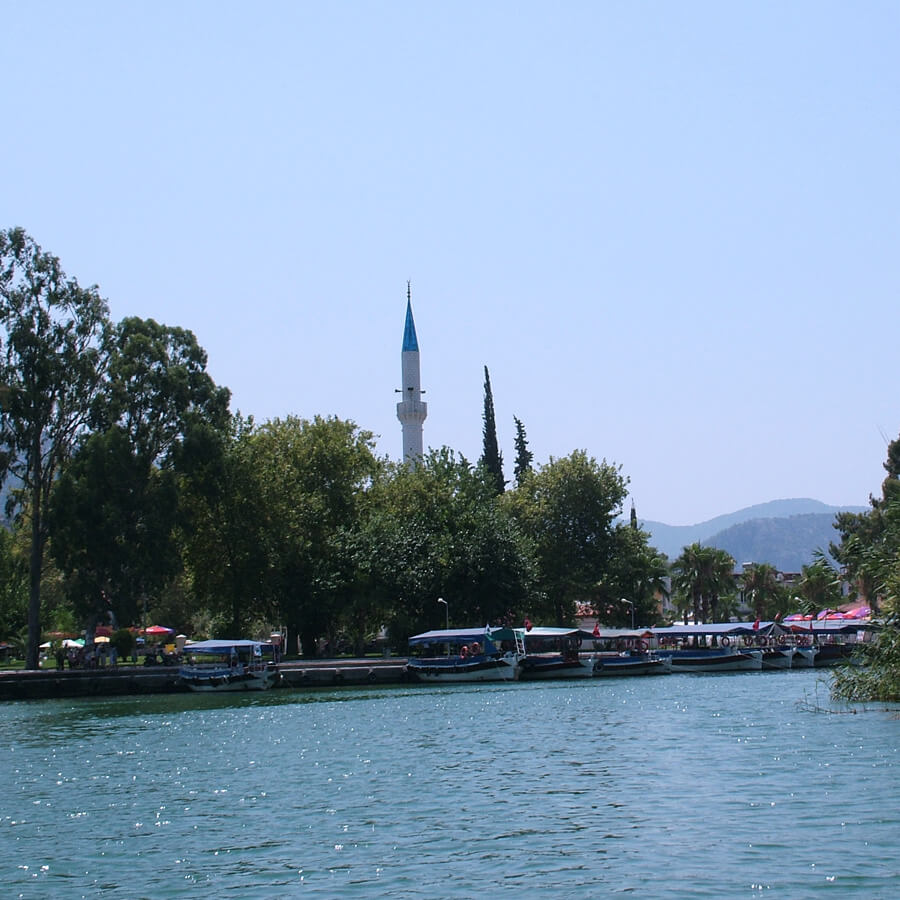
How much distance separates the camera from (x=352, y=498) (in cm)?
7800

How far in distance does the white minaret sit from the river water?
2521 inches

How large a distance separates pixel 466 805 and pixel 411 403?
278 ft

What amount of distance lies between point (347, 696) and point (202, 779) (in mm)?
25583

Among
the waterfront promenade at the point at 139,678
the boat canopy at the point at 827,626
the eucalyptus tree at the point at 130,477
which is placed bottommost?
the waterfront promenade at the point at 139,678

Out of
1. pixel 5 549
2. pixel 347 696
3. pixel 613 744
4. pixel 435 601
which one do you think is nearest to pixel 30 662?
pixel 347 696

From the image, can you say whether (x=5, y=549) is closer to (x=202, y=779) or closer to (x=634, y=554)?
(x=634, y=554)

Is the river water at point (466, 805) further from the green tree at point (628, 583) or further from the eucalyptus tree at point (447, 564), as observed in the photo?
the green tree at point (628, 583)

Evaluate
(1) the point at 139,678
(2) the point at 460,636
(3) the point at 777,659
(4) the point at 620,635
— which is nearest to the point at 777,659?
(3) the point at 777,659

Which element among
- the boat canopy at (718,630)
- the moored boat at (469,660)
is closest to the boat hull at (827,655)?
the boat canopy at (718,630)

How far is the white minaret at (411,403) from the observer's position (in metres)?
106

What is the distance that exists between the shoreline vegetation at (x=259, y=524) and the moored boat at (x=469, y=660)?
5490mm

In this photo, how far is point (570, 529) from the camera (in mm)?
90000

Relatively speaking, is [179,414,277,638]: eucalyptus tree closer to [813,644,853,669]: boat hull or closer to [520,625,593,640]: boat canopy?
[520,625,593,640]: boat canopy

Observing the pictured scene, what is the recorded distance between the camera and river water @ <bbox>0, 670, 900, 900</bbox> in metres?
17.0
